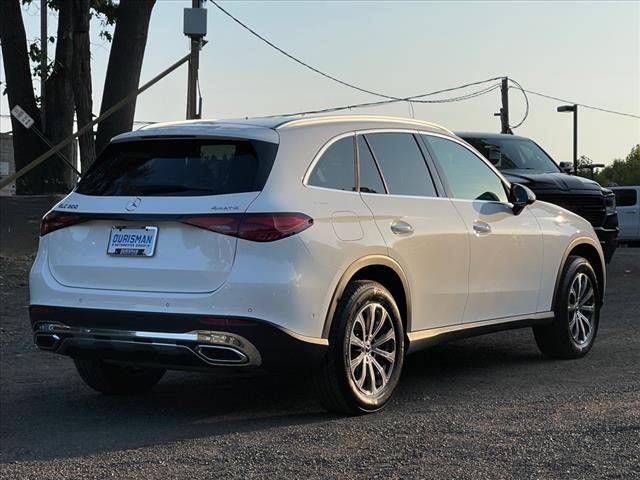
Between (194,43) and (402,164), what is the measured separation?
9507 mm

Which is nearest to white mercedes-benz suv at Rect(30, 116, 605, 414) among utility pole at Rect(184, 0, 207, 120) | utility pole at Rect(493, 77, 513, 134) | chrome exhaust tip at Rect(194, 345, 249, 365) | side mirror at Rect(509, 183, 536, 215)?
chrome exhaust tip at Rect(194, 345, 249, 365)

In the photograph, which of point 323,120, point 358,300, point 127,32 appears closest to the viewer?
point 358,300

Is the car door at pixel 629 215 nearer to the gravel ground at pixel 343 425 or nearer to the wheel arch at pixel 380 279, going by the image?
the gravel ground at pixel 343 425

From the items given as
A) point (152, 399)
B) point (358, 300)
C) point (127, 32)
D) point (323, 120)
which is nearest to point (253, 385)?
point (152, 399)

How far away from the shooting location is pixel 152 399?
6512 mm

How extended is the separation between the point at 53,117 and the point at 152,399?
12.0 meters

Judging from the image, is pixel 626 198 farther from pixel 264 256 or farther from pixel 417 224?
pixel 264 256

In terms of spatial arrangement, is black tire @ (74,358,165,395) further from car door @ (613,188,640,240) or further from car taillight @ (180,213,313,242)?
car door @ (613,188,640,240)

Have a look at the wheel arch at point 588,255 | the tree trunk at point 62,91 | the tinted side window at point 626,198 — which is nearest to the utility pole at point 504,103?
the tinted side window at point 626,198

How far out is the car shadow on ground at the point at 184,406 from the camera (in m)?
5.33

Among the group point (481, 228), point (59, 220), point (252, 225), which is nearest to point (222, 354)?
point (252, 225)

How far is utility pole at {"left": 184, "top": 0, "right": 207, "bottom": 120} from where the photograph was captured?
14648 millimetres

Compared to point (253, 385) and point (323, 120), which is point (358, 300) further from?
point (253, 385)

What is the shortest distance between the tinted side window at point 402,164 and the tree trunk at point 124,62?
10808mm
